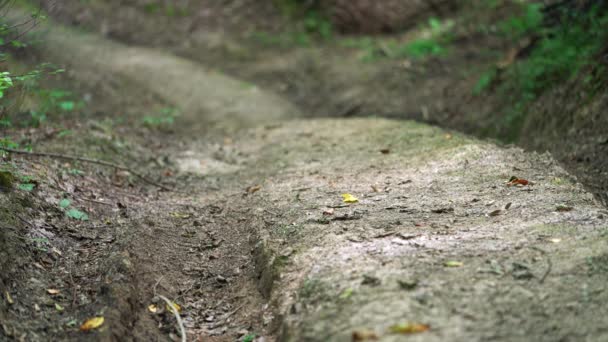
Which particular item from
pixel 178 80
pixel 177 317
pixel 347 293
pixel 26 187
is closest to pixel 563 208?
pixel 347 293

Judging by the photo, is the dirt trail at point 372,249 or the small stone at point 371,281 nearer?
the dirt trail at point 372,249

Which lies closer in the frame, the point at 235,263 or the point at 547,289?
the point at 547,289

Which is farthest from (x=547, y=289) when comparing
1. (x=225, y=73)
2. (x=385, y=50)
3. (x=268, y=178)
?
(x=225, y=73)

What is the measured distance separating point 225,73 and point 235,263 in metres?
8.93

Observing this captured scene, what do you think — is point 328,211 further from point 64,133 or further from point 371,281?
point 64,133

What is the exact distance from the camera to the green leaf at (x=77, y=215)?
462cm

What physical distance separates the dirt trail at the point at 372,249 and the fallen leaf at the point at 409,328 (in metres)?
0.03

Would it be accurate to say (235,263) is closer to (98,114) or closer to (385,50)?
(98,114)

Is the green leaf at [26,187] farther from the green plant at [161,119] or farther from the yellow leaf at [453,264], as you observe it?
the green plant at [161,119]

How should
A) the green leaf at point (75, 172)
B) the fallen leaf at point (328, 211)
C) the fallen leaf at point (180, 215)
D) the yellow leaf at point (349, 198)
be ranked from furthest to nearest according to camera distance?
1. the green leaf at point (75, 172)
2. the fallen leaf at point (180, 215)
3. the yellow leaf at point (349, 198)
4. the fallen leaf at point (328, 211)

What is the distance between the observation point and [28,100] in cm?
780

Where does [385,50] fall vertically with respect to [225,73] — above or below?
above

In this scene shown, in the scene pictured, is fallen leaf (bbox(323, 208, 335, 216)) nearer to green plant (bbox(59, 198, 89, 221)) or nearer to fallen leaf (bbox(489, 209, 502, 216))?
fallen leaf (bbox(489, 209, 502, 216))

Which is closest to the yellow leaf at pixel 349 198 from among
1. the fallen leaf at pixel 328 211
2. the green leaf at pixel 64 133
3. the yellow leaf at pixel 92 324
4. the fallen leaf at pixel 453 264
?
the fallen leaf at pixel 328 211
